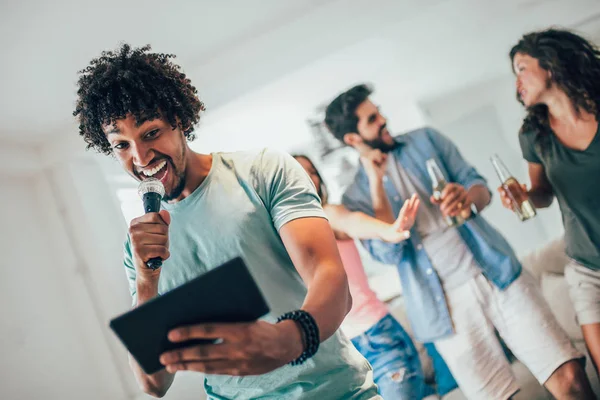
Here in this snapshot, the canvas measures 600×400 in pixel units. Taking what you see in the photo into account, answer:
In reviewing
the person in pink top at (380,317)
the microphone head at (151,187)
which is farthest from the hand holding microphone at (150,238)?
the person in pink top at (380,317)

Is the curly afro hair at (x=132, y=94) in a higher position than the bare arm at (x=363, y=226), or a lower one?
higher

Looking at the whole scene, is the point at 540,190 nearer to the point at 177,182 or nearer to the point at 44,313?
the point at 177,182

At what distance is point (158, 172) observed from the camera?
39.3 inches

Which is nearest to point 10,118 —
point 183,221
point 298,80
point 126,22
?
point 126,22

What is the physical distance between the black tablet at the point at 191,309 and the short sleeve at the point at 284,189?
1.01 ft

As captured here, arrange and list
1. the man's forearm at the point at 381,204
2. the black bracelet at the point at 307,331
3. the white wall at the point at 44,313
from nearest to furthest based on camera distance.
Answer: the black bracelet at the point at 307,331 → the man's forearm at the point at 381,204 → the white wall at the point at 44,313

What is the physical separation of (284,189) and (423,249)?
1.18 m

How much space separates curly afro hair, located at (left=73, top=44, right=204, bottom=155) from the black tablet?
58cm

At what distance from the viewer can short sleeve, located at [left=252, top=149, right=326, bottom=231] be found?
88 centimetres

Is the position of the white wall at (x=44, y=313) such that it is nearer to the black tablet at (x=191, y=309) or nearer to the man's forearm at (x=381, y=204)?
the man's forearm at (x=381, y=204)

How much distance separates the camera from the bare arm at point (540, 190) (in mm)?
1892

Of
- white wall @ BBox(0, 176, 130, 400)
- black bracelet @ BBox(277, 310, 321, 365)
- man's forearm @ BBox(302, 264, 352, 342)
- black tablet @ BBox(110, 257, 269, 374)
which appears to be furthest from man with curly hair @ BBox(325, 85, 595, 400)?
white wall @ BBox(0, 176, 130, 400)

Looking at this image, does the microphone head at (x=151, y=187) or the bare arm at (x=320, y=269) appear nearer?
the bare arm at (x=320, y=269)

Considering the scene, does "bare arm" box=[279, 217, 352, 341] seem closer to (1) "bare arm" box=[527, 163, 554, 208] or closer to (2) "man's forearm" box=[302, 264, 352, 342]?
(2) "man's forearm" box=[302, 264, 352, 342]
